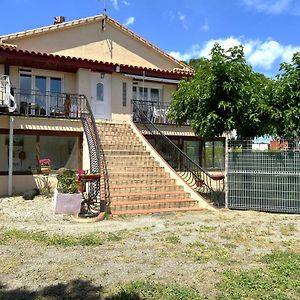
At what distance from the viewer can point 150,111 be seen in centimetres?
1783

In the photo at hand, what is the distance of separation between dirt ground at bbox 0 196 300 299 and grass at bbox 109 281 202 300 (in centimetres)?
17

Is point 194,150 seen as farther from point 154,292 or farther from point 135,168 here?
point 154,292

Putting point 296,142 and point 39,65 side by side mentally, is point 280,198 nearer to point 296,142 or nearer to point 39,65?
point 296,142

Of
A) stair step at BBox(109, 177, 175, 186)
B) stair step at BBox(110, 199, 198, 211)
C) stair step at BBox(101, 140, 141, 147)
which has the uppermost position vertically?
stair step at BBox(101, 140, 141, 147)

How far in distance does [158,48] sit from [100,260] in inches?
609

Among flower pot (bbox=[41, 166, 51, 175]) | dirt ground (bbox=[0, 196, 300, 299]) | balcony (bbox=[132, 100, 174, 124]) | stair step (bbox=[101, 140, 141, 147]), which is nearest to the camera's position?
dirt ground (bbox=[0, 196, 300, 299])

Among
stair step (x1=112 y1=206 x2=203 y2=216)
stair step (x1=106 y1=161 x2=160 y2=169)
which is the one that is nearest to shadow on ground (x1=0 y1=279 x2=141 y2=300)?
stair step (x1=112 y1=206 x2=203 y2=216)

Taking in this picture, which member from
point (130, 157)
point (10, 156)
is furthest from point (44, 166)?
point (130, 157)

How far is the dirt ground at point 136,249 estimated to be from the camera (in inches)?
200

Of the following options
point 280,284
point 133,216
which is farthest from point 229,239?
point 133,216

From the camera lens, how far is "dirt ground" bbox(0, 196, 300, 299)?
5.08m

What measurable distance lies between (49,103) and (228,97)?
8047mm

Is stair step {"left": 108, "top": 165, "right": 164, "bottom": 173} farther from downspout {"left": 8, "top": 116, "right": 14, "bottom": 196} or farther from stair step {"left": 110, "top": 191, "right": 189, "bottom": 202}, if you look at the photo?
downspout {"left": 8, "top": 116, "right": 14, "bottom": 196}

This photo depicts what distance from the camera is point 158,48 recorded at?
64.3 feet
